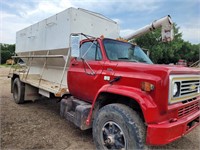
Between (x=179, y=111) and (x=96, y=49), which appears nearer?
(x=179, y=111)

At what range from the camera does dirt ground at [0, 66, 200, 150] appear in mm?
3463

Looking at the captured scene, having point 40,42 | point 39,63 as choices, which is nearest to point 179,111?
point 40,42

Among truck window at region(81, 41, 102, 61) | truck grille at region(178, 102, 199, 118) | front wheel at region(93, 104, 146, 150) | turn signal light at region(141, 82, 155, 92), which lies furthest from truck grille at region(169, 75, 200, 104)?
truck window at region(81, 41, 102, 61)

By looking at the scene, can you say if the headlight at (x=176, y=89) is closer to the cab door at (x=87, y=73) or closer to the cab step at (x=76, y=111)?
the cab door at (x=87, y=73)

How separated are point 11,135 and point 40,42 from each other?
3572 mm

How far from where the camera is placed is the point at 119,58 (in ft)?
11.5

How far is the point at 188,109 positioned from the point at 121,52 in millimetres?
1632

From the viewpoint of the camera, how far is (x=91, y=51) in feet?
12.5

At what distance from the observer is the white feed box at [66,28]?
4.82 metres

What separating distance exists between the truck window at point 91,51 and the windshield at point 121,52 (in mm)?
191

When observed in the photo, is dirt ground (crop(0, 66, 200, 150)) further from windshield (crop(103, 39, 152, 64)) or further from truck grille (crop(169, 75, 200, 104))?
windshield (crop(103, 39, 152, 64))

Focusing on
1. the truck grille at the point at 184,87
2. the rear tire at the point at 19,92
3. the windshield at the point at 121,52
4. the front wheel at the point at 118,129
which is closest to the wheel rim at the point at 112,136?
the front wheel at the point at 118,129

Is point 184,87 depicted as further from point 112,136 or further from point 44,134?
point 44,134

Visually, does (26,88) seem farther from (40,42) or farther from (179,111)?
(179,111)
